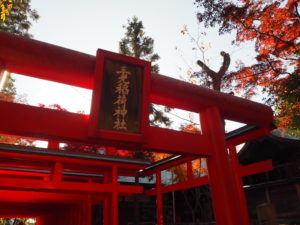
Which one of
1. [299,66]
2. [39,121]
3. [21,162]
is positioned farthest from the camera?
[299,66]

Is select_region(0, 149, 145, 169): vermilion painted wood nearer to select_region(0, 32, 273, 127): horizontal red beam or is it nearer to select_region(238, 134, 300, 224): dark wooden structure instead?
select_region(0, 32, 273, 127): horizontal red beam

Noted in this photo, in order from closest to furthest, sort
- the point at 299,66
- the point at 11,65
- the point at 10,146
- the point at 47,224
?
the point at 11,65 < the point at 10,146 < the point at 299,66 < the point at 47,224

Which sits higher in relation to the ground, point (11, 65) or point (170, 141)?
point (11, 65)

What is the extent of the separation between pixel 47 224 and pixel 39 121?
1503cm

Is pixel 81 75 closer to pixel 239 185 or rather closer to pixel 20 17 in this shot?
pixel 239 185

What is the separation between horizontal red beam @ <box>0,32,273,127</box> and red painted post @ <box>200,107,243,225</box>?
406 mm

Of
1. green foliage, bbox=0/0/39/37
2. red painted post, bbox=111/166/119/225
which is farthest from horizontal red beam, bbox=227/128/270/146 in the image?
green foliage, bbox=0/0/39/37

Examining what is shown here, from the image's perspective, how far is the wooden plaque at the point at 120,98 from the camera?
3.89 m

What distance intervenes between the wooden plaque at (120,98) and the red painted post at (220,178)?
1.58m

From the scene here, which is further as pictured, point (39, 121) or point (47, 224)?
point (47, 224)

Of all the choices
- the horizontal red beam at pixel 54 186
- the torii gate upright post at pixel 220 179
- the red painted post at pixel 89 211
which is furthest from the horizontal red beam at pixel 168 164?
the red painted post at pixel 89 211

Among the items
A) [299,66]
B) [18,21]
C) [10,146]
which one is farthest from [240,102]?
[18,21]

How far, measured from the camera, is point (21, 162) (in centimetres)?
691

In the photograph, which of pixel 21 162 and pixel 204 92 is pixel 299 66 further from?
pixel 21 162
